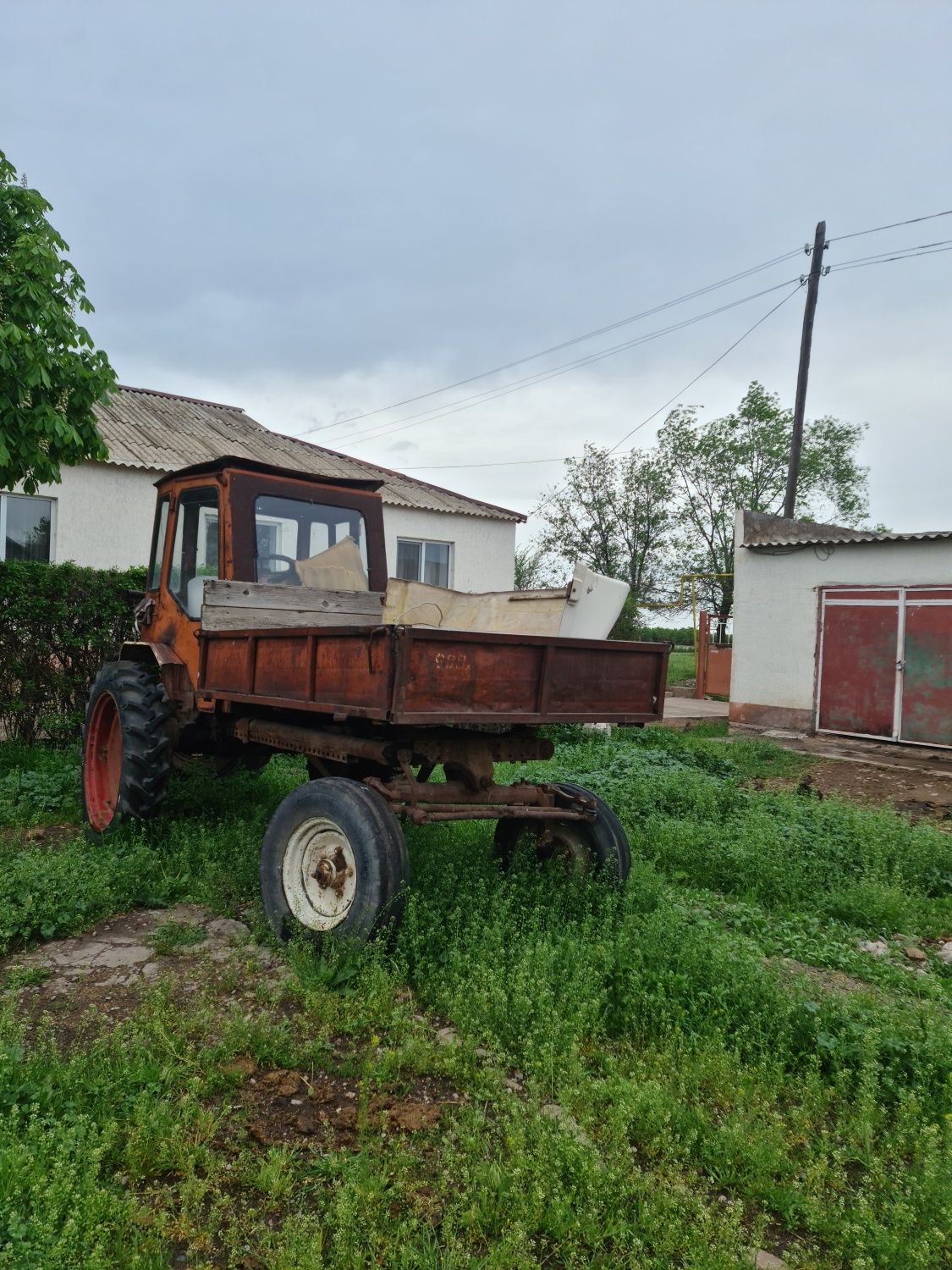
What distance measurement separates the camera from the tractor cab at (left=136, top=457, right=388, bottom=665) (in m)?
5.30

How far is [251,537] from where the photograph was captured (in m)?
5.32

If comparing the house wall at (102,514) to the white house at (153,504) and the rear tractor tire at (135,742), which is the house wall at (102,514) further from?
the rear tractor tire at (135,742)

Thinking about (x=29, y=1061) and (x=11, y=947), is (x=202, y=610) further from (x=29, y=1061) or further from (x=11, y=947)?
(x=29, y=1061)

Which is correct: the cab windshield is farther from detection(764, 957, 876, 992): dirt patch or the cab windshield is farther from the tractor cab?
detection(764, 957, 876, 992): dirt patch

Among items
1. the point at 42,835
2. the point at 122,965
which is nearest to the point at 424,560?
the point at 42,835

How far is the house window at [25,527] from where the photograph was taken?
1138 centimetres

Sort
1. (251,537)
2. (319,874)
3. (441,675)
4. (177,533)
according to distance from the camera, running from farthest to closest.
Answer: (177,533) < (251,537) < (319,874) < (441,675)

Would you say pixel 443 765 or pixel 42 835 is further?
pixel 42 835

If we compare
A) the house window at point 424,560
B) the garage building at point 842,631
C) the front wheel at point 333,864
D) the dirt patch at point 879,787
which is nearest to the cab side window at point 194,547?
the front wheel at point 333,864

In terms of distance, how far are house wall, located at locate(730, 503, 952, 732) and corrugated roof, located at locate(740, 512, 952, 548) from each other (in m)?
0.11

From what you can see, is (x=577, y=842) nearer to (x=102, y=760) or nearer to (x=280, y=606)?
(x=280, y=606)

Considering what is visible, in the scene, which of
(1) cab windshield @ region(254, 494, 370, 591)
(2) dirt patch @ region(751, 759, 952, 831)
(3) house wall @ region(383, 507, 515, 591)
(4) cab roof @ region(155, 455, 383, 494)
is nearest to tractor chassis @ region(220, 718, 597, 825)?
(1) cab windshield @ region(254, 494, 370, 591)

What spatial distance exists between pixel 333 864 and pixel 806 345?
1642cm

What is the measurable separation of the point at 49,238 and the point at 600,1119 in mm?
7348
